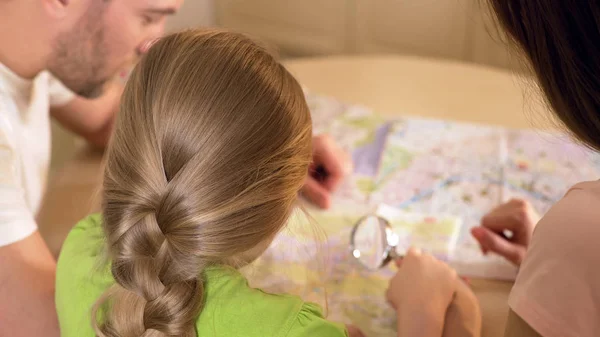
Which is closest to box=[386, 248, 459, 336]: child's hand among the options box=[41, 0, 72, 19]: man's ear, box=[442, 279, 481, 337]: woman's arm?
box=[442, 279, 481, 337]: woman's arm

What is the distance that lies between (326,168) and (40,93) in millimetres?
476

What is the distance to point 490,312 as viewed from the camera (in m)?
0.96

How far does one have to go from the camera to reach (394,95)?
1443 millimetres

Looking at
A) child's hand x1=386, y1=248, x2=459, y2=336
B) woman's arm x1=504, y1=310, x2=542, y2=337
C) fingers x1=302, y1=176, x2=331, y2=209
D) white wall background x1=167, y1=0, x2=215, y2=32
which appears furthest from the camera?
white wall background x1=167, y1=0, x2=215, y2=32

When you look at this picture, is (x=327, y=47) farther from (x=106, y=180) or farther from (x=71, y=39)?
(x=106, y=180)

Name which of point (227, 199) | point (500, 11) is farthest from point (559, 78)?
point (227, 199)

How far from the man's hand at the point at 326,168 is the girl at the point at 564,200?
454 mm

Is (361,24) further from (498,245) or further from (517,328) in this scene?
(517,328)

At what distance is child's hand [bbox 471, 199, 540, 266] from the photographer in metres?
1.01

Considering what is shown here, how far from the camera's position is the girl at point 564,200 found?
0.63m

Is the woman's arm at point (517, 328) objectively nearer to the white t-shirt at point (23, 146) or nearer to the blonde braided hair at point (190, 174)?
the blonde braided hair at point (190, 174)

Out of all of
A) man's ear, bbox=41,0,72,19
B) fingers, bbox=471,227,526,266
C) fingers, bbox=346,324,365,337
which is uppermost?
man's ear, bbox=41,0,72,19

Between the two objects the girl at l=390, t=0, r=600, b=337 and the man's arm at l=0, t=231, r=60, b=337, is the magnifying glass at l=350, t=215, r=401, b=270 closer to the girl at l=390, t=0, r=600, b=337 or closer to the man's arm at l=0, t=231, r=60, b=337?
the girl at l=390, t=0, r=600, b=337

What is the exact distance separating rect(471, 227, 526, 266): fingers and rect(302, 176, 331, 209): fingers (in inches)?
9.3
